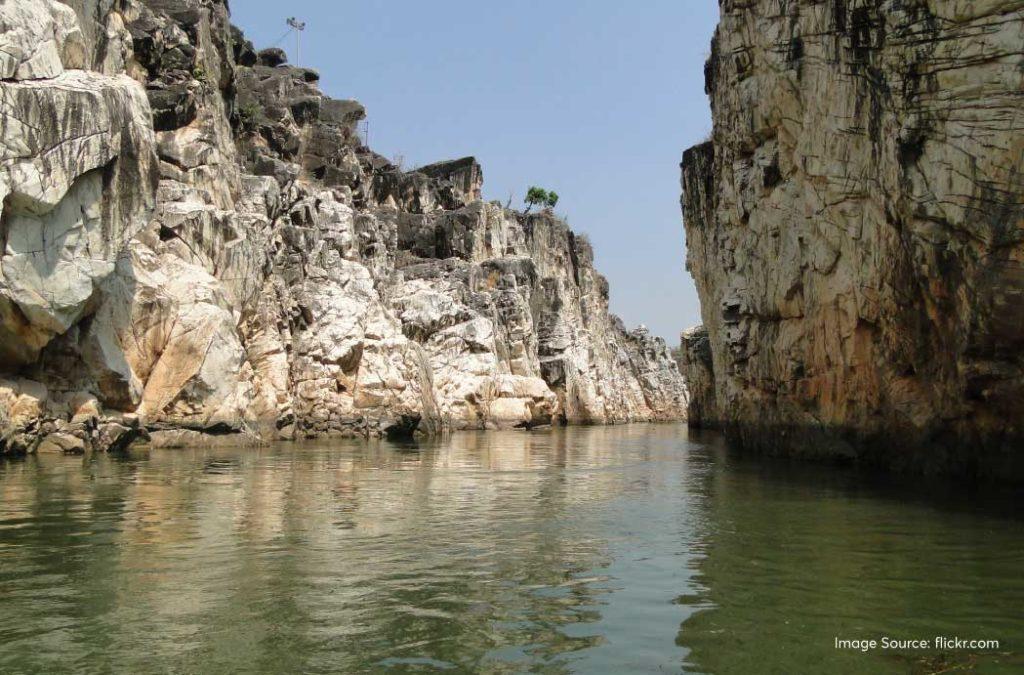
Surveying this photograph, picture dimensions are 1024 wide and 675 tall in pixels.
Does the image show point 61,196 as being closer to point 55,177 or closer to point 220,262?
point 55,177

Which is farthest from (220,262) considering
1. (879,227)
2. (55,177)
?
(879,227)

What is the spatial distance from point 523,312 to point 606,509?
55339 mm

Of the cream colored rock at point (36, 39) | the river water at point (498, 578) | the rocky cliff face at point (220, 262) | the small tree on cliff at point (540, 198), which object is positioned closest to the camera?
the river water at point (498, 578)

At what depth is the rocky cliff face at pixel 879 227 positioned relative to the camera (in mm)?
16891

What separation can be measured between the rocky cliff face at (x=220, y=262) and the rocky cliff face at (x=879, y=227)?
20813 mm

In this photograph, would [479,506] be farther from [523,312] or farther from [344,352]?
[523,312]

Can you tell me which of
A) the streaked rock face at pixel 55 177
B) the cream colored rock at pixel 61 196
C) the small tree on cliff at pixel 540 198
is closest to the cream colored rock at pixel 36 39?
the streaked rock face at pixel 55 177

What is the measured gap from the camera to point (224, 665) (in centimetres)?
676

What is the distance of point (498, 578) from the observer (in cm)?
1006

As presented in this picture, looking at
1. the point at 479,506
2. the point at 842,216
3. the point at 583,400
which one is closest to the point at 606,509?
the point at 479,506

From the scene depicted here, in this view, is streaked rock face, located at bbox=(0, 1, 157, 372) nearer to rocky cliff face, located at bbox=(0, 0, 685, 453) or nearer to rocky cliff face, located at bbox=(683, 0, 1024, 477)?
rocky cliff face, located at bbox=(0, 0, 685, 453)

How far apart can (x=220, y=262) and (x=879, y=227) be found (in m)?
27.1

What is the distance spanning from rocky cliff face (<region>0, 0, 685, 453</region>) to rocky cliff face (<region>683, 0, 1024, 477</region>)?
68.3 feet

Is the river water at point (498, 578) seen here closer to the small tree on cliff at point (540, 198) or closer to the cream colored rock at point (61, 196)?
the cream colored rock at point (61, 196)
